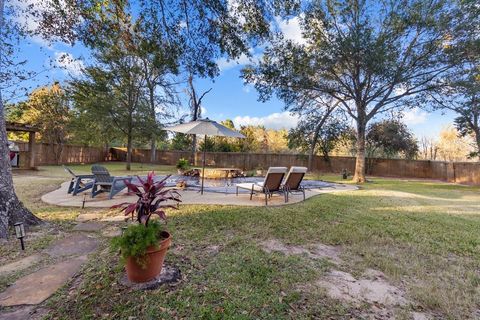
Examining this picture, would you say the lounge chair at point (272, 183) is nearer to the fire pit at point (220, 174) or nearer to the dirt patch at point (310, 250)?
the dirt patch at point (310, 250)

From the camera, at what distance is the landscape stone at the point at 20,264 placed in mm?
2658

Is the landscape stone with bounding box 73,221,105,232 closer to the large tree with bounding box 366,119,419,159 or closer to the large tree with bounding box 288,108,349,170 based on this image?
the large tree with bounding box 288,108,349,170

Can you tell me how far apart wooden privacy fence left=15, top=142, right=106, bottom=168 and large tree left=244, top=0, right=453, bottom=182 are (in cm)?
1444

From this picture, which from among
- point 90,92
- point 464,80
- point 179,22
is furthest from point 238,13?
point 90,92

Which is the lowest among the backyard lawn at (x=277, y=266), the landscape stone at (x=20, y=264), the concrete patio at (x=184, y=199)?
the landscape stone at (x=20, y=264)

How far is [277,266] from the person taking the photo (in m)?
2.81

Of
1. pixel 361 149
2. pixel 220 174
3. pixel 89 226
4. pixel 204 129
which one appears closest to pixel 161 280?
pixel 89 226

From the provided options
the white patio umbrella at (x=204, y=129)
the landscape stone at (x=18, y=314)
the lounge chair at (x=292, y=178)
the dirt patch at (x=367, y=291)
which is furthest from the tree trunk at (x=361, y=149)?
the landscape stone at (x=18, y=314)

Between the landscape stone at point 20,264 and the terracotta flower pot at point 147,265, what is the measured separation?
1.39m

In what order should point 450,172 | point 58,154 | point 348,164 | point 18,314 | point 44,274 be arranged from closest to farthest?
point 18,314 → point 44,274 → point 450,172 → point 58,154 → point 348,164

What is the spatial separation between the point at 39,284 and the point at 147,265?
3.59 ft

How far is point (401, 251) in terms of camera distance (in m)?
3.50

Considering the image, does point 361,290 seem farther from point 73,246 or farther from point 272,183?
point 272,183

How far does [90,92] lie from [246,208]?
15.9m
